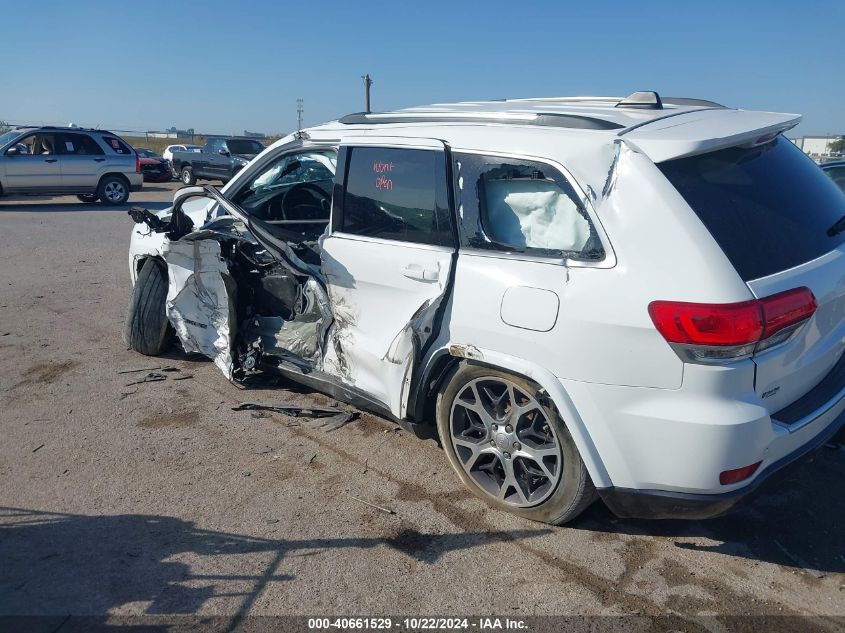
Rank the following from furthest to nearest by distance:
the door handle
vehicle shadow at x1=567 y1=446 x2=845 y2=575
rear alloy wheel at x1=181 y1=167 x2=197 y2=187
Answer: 1. rear alloy wheel at x1=181 y1=167 x2=197 y2=187
2. the door handle
3. vehicle shadow at x1=567 y1=446 x2=845 y2=575

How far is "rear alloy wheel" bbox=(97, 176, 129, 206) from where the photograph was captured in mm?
18625

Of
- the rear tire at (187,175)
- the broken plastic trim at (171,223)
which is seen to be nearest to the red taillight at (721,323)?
the broken plastic trim at (171,223)

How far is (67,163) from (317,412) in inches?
625

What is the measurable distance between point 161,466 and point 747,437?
3079mm

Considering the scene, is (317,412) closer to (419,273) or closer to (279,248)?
(279,248)

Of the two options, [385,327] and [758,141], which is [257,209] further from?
[758,141]

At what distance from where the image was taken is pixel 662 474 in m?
2.87

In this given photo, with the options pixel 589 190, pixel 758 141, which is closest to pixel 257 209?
pixel 589 190

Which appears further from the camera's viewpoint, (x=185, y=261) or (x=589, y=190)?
(x=185, y=261)

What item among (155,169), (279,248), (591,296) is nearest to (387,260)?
(279,248)

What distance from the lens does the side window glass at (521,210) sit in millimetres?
3092

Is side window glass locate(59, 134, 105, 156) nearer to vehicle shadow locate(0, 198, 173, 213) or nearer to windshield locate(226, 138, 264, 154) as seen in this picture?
vehicle shadow locate(0, 198, 173, 213)

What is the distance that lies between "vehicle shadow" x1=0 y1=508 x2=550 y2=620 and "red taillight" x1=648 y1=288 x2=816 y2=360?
125cm

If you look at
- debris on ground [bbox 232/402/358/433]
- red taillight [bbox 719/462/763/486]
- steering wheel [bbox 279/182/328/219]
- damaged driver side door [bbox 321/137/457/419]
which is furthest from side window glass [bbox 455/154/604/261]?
steering wheel [bbox 279/182/328/219]
